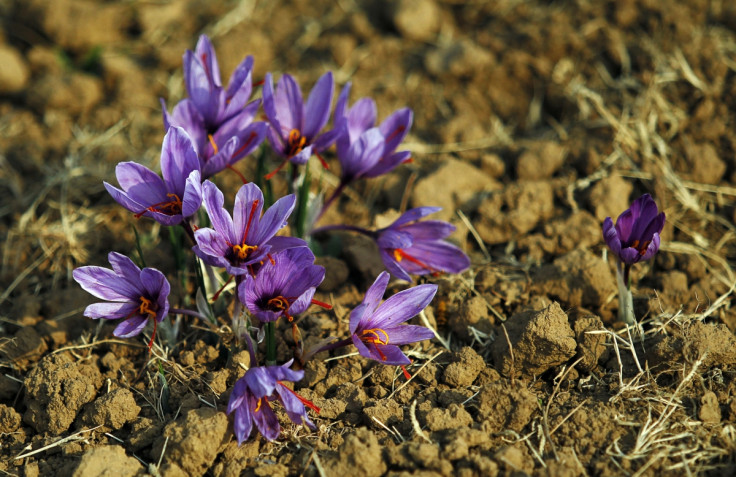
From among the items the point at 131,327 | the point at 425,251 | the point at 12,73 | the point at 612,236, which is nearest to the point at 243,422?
the point at 131,327

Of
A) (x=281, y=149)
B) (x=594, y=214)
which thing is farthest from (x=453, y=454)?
→ (x=594, y=214)

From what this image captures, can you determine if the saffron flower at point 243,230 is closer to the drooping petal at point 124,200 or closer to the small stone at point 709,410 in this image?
the drooping petal at point 124,200

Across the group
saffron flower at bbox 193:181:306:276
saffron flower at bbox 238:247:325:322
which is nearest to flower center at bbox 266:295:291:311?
saffron flower at bbox 238:247:325:322

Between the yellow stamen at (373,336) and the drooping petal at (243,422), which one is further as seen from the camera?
the yellow stamen at (373,336)

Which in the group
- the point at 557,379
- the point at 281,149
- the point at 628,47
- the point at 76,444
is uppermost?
the point at 281,149

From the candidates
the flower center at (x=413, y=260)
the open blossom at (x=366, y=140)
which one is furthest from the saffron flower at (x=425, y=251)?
the open blossom at (x=366, y=140)

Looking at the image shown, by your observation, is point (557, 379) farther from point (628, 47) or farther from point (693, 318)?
point (628, 47)
